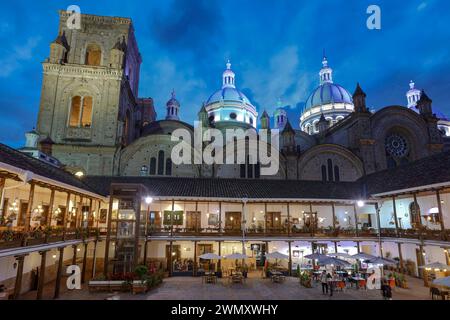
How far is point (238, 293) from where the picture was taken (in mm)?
19266

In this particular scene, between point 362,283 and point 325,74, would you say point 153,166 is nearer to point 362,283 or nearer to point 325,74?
point 362,283

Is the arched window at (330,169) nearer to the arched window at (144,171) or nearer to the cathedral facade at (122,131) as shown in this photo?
the cathedral facade at (122,131)

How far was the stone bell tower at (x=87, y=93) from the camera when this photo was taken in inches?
1436

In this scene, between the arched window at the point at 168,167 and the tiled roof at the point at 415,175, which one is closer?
the tiled roof at the point at 415,175

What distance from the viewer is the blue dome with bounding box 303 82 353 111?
6725cm

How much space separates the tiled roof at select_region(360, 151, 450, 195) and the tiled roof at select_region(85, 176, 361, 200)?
8.63 ft

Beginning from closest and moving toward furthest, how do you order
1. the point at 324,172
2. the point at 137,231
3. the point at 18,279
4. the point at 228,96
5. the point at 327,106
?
1. the point at 18,279
2. the point at 137,231
3. the point at 324,172
4. the point at 228,96
5. the point at 327,106

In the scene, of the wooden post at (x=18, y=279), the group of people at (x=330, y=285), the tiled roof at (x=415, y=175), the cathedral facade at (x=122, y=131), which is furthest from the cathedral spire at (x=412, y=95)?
the wooden post at (x=18, y=279)

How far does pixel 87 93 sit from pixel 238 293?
33365 mm

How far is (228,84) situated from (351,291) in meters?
54.9

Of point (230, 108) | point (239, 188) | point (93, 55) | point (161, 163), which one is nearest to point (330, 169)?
point (239, 188)

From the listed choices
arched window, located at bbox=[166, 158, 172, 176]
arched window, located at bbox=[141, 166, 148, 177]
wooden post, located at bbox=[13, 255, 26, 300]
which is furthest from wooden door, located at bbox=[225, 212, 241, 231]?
wooden post, located at bbox=[13, 255, 26, 300]

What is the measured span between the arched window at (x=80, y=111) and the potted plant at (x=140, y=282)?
25.5 metres
